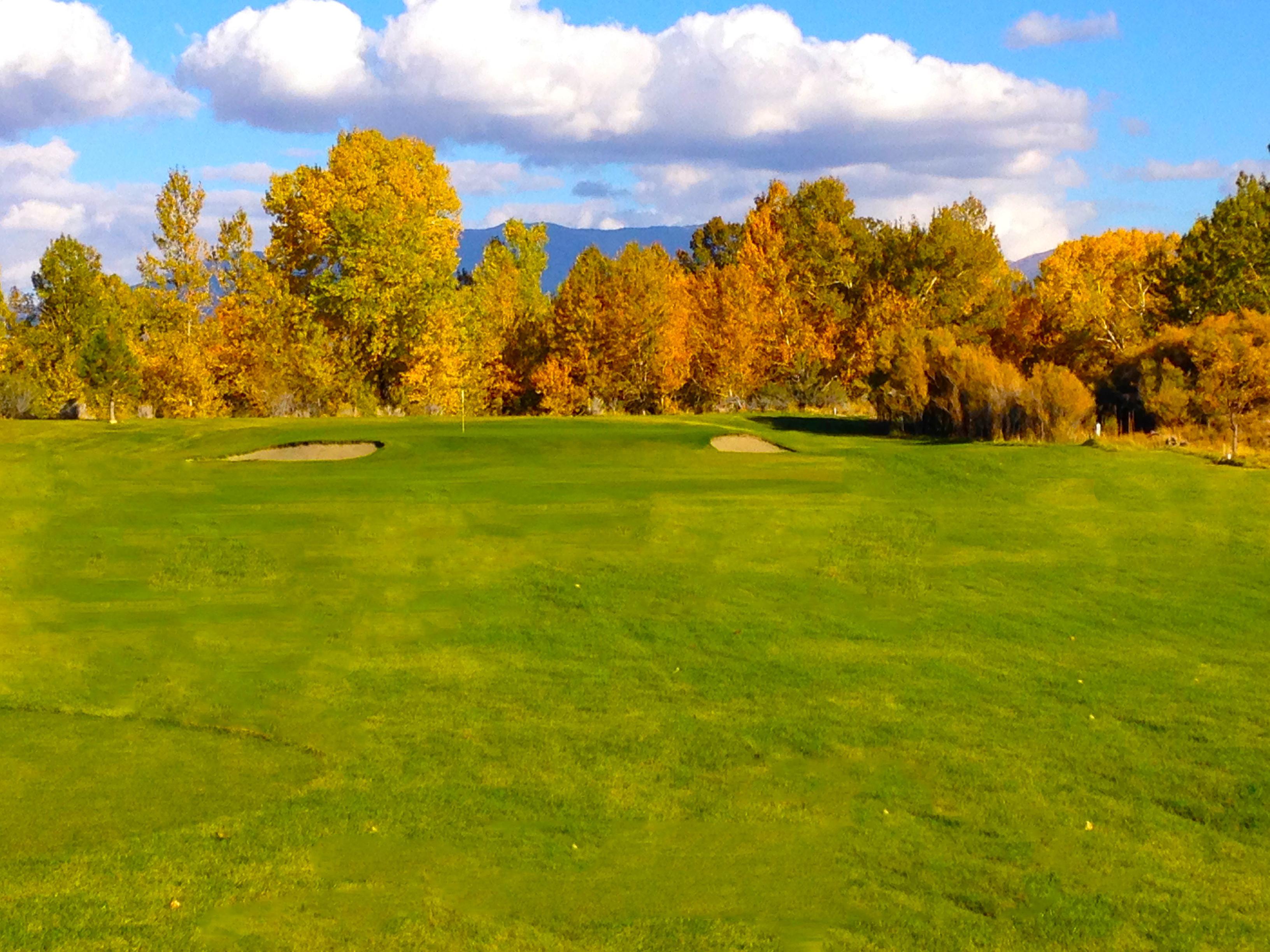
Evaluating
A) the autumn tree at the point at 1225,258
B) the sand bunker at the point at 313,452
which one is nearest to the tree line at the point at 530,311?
the autumn tree at the point at 1225,258

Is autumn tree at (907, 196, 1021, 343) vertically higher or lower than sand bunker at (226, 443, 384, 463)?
higher

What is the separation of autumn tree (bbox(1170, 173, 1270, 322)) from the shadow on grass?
18.1 m

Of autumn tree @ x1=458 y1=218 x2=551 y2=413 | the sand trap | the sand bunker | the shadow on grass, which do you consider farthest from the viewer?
autumn tree @ x1=458 y1=218 x2=551 y2=413

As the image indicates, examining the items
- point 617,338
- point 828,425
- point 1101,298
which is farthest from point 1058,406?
point 617,338

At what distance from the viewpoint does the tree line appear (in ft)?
196

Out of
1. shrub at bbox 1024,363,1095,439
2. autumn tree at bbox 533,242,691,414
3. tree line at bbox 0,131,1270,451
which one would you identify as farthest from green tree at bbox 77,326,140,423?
shrub at bbox 1024,363,1095,439

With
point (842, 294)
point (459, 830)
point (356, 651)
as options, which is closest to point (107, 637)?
point (356, 651)

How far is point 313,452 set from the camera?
34.0 m

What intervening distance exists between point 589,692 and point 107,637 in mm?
5616

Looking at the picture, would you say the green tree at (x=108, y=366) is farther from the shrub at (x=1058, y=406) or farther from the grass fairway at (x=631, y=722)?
the shrub at (x=1058, y=406)

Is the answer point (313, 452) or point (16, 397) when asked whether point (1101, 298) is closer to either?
point (313, 452)

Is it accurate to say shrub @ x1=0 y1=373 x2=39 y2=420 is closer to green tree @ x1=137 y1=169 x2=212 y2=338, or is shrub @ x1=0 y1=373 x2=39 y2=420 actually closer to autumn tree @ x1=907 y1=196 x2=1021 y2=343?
green tree @ x1=137 y1=169 x2=212 y2=338

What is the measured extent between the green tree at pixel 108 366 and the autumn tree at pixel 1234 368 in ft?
153

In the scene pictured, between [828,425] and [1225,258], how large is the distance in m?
24.2
